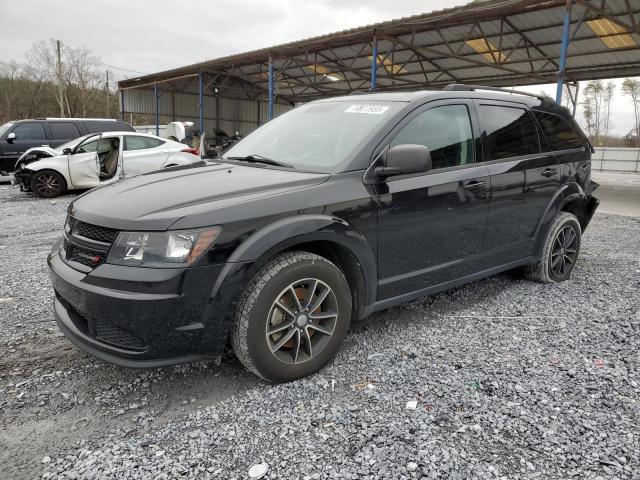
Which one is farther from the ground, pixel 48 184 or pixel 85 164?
pixel 85 164

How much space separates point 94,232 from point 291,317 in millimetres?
1122

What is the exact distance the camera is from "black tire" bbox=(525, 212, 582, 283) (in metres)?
4.25

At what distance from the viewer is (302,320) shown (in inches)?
101

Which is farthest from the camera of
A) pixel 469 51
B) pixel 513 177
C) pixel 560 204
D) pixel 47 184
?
pixel 469 51

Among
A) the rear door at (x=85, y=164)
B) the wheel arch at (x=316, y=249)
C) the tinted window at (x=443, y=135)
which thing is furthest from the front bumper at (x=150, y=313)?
the rear door at (x=85, y=164)

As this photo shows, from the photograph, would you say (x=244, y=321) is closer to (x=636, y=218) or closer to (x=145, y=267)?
(x=145, y=267)

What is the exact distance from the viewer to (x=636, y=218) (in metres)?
8.70

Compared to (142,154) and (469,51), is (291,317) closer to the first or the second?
(142,154)

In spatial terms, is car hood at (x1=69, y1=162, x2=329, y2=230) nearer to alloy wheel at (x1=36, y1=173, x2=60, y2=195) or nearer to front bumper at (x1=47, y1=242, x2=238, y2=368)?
front bumper at (x1=47, y1=242, x2=238, y2=368)

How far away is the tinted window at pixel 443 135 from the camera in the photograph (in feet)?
10.2

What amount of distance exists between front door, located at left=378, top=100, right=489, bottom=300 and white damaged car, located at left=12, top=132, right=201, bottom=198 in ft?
25.5

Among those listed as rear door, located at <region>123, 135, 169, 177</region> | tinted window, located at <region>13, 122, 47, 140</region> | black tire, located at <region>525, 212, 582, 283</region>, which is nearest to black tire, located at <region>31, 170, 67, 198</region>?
rear door, located at <region>123, 135, 169, 177</region>

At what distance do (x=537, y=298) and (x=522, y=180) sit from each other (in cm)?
104

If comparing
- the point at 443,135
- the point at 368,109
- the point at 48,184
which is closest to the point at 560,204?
the point at 443,135
